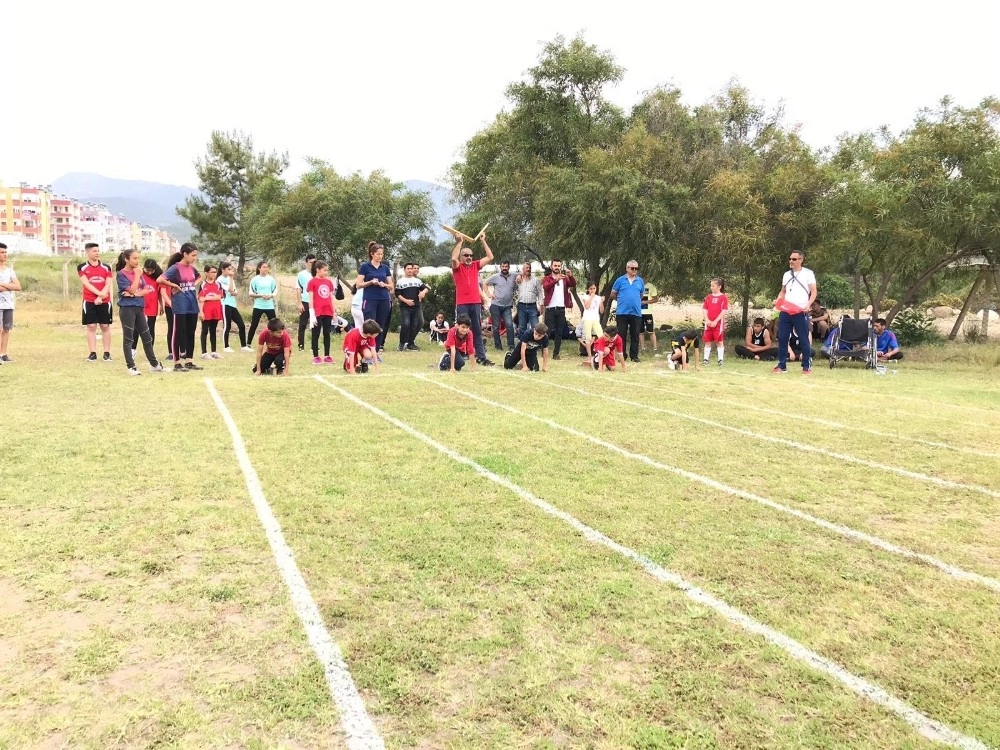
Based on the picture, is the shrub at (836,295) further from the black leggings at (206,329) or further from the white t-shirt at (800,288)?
the black leggings at (206,329)

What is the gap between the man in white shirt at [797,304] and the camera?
1167 cm

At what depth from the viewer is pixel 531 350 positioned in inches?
461

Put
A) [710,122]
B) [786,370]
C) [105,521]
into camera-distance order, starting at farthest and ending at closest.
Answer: [710,122] < [786,370] < [105,521]

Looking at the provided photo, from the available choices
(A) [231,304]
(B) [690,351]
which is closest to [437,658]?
(A) [231,304]

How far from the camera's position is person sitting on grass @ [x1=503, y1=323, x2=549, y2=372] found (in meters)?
11.4

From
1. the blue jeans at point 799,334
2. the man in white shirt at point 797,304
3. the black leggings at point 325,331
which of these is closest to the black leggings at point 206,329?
the black leggings at point 325,331

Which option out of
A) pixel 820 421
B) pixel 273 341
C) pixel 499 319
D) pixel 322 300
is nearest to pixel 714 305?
pixel 499 319

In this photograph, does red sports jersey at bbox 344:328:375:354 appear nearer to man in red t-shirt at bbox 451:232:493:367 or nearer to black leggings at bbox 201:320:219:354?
man in red t-shirt at bbox 451:232:493:367

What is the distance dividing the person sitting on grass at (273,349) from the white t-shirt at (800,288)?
7.98 metres

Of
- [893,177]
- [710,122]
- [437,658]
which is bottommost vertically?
[437,658]

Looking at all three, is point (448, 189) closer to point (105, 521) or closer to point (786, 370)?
point (786, 370)

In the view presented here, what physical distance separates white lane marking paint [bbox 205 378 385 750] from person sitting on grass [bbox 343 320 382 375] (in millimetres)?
6232

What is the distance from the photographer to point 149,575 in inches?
135

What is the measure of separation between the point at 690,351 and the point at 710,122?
6808 millimetres
